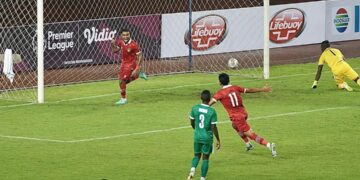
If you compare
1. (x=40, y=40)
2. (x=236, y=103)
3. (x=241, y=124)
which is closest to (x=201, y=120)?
(x=236, y=103)

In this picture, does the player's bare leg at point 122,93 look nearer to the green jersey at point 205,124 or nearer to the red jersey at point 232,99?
the red jersey at point 232,99

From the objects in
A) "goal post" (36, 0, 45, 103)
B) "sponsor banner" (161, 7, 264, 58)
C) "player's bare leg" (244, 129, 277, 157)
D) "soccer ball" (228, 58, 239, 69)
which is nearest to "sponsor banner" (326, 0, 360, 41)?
"sponsor banner" (161, 7, 264, 58)

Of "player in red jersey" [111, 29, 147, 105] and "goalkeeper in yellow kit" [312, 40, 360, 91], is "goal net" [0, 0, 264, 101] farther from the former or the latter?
"player in red jersey" [111, 29, 147, 105]

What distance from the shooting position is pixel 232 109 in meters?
23.3

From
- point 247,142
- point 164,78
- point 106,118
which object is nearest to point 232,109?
point 247,142

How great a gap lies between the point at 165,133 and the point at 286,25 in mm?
16834

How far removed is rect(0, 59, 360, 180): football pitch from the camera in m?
22.1

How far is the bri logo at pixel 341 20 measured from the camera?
4450 cm

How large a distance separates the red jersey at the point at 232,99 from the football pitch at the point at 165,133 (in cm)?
88

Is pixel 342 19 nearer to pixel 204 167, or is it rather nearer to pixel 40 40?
pixel 40 40

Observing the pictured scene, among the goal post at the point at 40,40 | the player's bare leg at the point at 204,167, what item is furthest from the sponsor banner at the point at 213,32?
the player's bare leg at the point at 204,167

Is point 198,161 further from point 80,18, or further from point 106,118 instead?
point 80,18

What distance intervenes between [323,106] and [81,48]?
10.4m

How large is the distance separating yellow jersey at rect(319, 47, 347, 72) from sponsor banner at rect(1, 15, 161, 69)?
8.02 m
